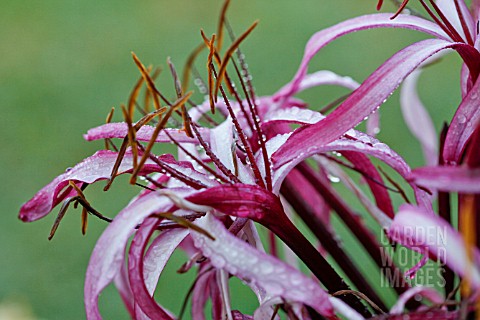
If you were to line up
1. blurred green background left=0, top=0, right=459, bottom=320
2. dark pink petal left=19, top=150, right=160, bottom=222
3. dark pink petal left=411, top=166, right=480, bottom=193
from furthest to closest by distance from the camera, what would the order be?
blurred green background left=0, top=0, right=459, bottom=320, dark pink petal left=19, top=150, right=160, bottom=222, dark pink petal left=411, top=166, right=480, bottom=193

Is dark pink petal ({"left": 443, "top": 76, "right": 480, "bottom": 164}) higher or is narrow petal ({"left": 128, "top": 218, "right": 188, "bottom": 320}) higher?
dark pink petal ({"left": 443, "top": 76, "right": 480, "bottom": 164})

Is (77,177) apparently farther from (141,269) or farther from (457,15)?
(457,15)

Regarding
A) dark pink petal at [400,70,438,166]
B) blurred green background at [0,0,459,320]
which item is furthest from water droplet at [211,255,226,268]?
blurred green background at [0,0,459,320]

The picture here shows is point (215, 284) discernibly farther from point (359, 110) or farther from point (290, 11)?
point (290, 11)

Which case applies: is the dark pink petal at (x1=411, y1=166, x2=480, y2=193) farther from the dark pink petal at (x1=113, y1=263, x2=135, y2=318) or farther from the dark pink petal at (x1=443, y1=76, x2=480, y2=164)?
the dark pink petal at (x1=113, y1=263, x2=135, y2=318)

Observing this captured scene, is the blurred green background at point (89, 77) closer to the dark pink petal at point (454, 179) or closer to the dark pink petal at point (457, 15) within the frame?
the dark pink petal at point (457, 15)

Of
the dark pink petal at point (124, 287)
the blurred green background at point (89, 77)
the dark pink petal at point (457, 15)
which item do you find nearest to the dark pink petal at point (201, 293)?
the dark pink petal at point (124, 287)
